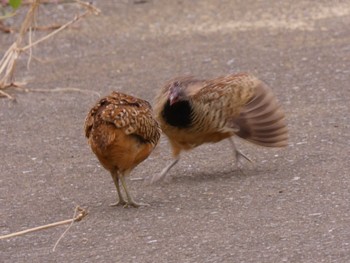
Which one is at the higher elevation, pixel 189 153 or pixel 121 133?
pixel 121 133

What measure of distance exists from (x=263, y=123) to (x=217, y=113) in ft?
1.08

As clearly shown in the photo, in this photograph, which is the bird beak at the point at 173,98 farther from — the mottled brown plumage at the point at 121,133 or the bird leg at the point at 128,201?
the bird leg at the point at 128,201

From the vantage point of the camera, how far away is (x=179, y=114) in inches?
278

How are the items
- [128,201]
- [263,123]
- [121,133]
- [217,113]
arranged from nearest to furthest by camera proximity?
1. [121,133]
2. [128,201]
3. [217,113]
4. [263,123]

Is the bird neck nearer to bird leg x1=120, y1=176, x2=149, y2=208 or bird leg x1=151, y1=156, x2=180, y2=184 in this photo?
bird leg x1=151, y1=156, x2=180, y2=184

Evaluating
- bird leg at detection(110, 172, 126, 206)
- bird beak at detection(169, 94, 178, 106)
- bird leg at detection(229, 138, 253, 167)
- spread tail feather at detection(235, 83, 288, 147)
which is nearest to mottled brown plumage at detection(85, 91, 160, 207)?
bird leg at detection(110, 172, 126, 206)

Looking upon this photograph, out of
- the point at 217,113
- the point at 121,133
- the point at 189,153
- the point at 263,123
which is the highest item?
the point at 121,133

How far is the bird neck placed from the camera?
7.07m

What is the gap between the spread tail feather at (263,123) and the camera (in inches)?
288

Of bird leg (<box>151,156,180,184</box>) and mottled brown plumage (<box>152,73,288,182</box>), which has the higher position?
mottled brown plumage (<box>152,73,288,182</box>)

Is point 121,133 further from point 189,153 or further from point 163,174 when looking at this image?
point 189,153

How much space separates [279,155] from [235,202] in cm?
104

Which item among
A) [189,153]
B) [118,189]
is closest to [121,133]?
[118,189]

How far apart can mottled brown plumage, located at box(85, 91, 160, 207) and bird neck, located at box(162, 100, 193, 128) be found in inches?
9.9
